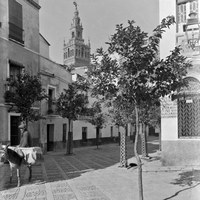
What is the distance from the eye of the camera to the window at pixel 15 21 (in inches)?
563

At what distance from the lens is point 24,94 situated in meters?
12.7

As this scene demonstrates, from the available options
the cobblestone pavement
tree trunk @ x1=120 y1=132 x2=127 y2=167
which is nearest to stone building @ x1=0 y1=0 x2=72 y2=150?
the cobblestone pavement

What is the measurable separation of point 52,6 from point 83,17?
3.62 ft

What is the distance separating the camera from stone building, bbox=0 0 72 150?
540 inches

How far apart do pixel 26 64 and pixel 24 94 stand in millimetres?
3687

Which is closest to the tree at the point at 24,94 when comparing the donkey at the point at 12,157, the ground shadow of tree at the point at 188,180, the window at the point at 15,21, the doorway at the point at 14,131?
the doorway at the point at 14,131

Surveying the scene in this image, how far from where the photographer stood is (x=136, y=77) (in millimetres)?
5062

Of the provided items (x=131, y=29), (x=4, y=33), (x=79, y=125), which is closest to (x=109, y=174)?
(x=131, y=29)

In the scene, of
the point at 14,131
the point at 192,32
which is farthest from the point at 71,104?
the point at 192,32

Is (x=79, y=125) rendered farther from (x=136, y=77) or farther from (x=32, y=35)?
(x=136, y=77)

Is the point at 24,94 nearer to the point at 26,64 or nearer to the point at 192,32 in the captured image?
the point at 26,64

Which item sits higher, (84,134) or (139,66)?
(139,66)

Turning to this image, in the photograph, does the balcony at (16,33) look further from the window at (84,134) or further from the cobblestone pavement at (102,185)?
the window at (84,134)

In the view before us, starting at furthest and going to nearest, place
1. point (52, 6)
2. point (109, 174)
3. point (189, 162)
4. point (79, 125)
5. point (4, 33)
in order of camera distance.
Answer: point (79, 125) → point (4, 33) → point (189, 162) → point (109, 174) → point (52, 6)
